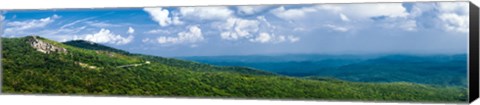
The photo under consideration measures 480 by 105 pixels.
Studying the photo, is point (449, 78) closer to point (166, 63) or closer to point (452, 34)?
point (452, 34)

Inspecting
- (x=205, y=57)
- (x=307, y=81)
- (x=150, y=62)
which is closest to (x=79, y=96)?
(x=150, y=62)

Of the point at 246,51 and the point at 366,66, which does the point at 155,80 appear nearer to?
the point at 246,51

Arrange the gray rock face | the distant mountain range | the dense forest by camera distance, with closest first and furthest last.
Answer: the distant mountain range, the dense forest, the gray rock face

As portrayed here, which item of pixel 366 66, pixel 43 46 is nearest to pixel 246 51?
pixel 366 66

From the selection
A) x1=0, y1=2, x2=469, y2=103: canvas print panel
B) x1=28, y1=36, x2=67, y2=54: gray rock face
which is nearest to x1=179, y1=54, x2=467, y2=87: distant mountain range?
x1=0, y1=2, x2=469, y2=103: canvas print panel

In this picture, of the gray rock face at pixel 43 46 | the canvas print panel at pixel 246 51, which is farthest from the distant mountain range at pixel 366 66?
the gray rock face at pixel 43 46

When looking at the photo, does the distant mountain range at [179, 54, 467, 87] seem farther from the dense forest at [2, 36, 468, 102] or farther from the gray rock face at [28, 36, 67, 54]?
the gray rock face at [28, 36, 67, 54]
